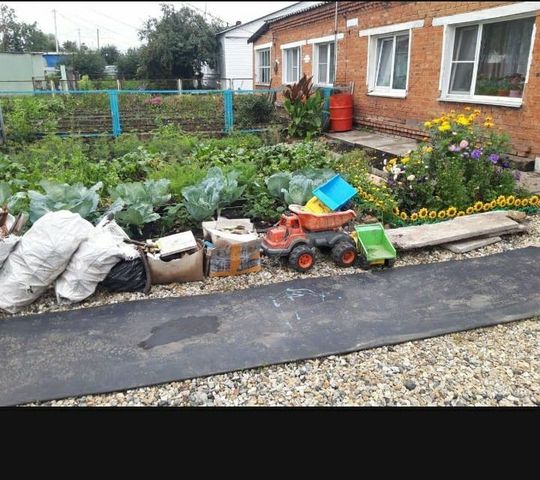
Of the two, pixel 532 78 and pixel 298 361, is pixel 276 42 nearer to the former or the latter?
pixel 532 78

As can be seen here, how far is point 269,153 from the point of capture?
6352mm

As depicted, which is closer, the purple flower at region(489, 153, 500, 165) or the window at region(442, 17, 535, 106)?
the purple flower at region(489, 153, 500, 165)

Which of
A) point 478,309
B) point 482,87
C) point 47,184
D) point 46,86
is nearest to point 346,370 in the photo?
point 478,309

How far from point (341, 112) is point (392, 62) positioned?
160 centimetres

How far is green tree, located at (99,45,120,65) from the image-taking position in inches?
1387

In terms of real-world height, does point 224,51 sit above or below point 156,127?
above

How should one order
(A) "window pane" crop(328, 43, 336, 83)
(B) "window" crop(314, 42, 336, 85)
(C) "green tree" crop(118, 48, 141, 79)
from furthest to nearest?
(C) "green tree" crop(118, 48, 141, 79) → (B) "window" crop(314, 42, 336, 85) → (A) "window pane" crop(328, 43, 336, 83)

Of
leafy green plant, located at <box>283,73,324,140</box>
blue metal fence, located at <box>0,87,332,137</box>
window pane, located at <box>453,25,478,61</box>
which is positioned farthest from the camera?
leafy green plant, located at <box>283,73,324,140</box>

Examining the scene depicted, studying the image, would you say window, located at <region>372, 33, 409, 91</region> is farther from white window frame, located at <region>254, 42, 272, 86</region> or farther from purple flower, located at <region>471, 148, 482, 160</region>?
white window frame, located at <region>254, 42, 272, 86</region>

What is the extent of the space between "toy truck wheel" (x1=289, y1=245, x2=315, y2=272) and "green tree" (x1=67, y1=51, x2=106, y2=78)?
30.3 metres

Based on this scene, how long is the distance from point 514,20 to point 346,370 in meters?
6.71

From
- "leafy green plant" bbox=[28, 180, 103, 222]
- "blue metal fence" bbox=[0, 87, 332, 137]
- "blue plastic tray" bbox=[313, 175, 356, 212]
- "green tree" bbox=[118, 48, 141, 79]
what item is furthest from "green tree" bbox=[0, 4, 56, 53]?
"blue plastic tray" bbox=[313, 175, 356, 212]

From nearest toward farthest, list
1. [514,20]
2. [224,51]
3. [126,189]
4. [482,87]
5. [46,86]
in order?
1. [126,189]
2. [514,20]
3. [482,87]
4. [46,86]
5. [224,51]

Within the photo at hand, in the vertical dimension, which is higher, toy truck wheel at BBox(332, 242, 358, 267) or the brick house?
the brick house
